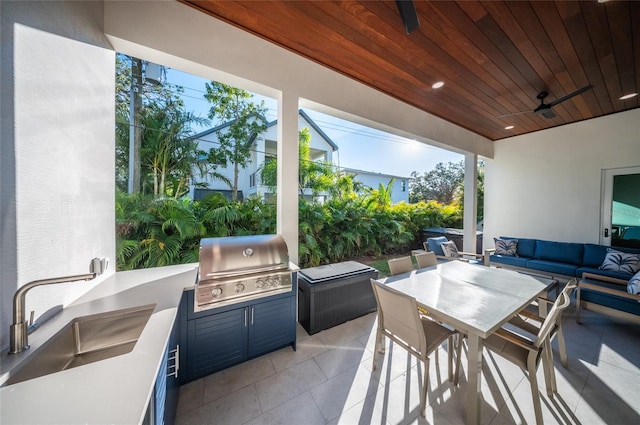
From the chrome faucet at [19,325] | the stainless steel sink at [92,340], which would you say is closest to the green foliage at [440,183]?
the stainless steel sink at [92,340]

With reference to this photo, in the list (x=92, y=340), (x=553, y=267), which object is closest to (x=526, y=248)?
(x=553, y=267)

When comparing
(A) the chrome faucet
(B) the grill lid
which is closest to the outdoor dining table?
(B) the grill lid

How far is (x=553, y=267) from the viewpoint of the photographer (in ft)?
12.5

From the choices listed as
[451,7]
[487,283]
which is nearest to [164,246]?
[487,283]

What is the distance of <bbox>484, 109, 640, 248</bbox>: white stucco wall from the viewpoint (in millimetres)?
4105

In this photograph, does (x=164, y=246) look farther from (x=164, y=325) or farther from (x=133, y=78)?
(x=133, y=78)

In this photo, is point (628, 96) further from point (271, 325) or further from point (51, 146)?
point (51, 146)

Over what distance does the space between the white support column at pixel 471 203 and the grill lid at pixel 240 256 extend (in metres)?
5.03

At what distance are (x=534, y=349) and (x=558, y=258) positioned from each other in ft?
13.7

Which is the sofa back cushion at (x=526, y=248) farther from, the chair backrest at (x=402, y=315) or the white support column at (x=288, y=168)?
the white support column at (x=288, y=168)

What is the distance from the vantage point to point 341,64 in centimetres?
274

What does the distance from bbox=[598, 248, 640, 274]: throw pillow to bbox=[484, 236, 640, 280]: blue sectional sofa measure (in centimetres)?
10

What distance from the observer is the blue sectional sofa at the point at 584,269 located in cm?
255

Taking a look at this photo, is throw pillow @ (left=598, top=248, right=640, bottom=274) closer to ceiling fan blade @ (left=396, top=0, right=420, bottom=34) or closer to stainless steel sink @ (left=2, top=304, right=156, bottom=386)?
ceiling fan blade @ (left=396, top=0, right=420, bottom=34)
